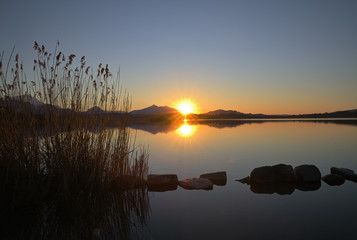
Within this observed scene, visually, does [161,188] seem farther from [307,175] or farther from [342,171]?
[342,171]

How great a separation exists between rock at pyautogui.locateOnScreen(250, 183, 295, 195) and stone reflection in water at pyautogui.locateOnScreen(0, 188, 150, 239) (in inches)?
109

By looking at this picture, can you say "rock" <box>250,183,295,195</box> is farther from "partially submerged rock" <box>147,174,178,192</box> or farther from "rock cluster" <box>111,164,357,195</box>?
"partially submerged rock" <box>147,174,178,192</box>

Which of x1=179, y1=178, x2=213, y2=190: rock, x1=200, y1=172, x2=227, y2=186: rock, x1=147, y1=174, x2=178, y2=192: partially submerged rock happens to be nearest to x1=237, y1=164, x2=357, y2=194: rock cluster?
x1=200, y1=172, x2=227, y2=186: rock

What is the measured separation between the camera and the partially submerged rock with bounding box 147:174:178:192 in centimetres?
541

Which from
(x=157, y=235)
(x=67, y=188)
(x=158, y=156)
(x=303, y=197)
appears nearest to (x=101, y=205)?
(x=67, y=188)

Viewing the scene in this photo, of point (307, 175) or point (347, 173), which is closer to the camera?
point (307, 175)

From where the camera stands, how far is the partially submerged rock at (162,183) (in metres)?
5.41

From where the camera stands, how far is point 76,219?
3412 mm

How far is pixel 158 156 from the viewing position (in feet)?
34.7

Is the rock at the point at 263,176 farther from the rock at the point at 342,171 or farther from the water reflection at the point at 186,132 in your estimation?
the water reflection at the point at 186,132

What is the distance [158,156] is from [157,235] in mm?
7385

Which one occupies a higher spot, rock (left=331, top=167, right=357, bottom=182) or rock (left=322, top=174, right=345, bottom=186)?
rock (left=331, top=167, right=357, bottom=182)

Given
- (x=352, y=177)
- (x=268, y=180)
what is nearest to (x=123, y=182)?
(x=268, y=180)

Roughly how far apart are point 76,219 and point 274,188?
14.3ft
